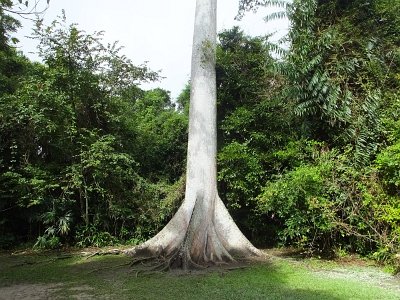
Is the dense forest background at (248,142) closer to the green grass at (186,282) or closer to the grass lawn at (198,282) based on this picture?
the grass lawn at (198,282)

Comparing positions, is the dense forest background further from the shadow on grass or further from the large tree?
the shadow on grass

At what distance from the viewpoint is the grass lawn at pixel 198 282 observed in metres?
5.59

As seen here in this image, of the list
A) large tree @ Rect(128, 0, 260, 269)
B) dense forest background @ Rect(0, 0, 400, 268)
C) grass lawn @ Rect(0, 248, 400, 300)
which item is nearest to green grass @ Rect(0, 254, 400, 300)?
grass lawn @ Rect(0, 248, 400, 300)

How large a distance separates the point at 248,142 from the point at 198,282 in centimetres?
435

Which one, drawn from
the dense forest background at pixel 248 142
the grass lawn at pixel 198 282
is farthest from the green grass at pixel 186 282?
the dense forest background at pixel 248 142

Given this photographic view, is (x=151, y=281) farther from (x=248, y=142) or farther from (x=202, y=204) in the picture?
(x=248, y=142)

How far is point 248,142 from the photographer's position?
9.78 metres

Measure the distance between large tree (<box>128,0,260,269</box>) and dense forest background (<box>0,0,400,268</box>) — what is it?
1002 mm

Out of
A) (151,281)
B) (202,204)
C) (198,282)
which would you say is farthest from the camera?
(202,204)

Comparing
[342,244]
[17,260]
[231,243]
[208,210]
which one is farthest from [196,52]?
[17,260]

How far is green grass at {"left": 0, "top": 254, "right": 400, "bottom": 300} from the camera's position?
5.57 meters

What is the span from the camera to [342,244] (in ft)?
28.1

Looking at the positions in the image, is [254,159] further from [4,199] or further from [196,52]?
[4,199]

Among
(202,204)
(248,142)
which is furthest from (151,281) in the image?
(248,142)
